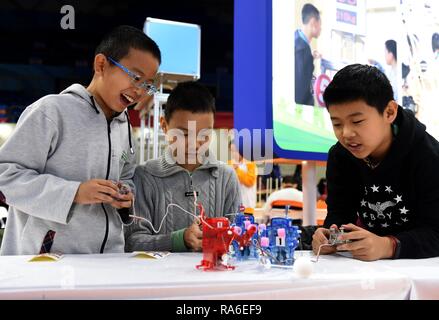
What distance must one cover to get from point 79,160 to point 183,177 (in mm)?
288

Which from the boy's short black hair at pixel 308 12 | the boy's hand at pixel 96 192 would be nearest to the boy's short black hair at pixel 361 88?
the boy's hand at pixel 96 192

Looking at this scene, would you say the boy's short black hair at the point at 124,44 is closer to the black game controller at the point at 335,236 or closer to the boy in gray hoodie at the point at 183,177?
the boy in gray hoodie at the point at 183,177

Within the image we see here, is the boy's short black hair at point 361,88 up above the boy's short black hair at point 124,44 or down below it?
below

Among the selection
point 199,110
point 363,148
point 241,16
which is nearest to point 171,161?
point 199,110

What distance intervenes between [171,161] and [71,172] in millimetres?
283

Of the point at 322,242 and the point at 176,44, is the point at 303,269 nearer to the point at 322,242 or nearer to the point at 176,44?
the point at 322,242

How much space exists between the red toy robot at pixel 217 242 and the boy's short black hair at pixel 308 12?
105 cm

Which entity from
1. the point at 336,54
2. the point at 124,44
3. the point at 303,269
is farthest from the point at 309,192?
the point at 303,269

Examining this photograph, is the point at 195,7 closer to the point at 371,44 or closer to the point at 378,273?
the point at 371,44

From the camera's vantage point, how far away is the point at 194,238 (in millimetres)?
864

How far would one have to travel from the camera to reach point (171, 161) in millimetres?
1112

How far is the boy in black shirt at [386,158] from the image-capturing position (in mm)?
869

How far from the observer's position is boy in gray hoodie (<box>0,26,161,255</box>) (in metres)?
0.81

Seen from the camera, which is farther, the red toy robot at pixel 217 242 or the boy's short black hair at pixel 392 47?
the boy's short black hair at pixel 392 47
